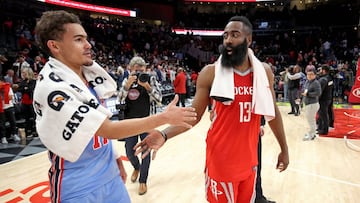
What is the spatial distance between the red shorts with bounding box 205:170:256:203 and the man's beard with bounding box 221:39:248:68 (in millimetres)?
767

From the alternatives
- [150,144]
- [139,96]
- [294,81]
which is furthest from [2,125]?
[294,81]

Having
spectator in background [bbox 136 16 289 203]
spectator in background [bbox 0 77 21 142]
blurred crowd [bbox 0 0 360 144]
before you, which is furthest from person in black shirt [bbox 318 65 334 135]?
spectator in background [bbox 0 77 21 142]

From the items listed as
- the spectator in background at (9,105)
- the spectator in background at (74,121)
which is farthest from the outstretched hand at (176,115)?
the spectator in background at (9,105)

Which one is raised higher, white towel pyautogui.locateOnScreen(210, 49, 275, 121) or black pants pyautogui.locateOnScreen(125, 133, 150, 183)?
white towel pyautogui.locateOnScreen(210, 49, 275, 121)

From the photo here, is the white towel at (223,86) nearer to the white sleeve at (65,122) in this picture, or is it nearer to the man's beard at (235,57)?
the man's beard at (235,57)

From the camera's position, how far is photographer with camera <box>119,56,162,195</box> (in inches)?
149

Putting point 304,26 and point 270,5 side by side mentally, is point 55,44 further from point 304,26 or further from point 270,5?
point 270,5

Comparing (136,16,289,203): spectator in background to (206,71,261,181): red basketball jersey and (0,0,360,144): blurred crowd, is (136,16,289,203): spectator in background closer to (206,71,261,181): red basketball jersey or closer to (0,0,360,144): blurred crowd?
(206,71,261,181): red basketball jersey

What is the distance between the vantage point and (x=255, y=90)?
1.96 m

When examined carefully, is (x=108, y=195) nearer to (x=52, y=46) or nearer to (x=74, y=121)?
(x=74, y=121)

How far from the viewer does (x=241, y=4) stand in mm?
28219

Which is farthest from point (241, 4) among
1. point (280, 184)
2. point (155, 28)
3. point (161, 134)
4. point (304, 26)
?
point (161, 134)

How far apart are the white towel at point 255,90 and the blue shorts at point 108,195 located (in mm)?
841

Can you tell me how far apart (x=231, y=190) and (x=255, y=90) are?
2.27 ft
